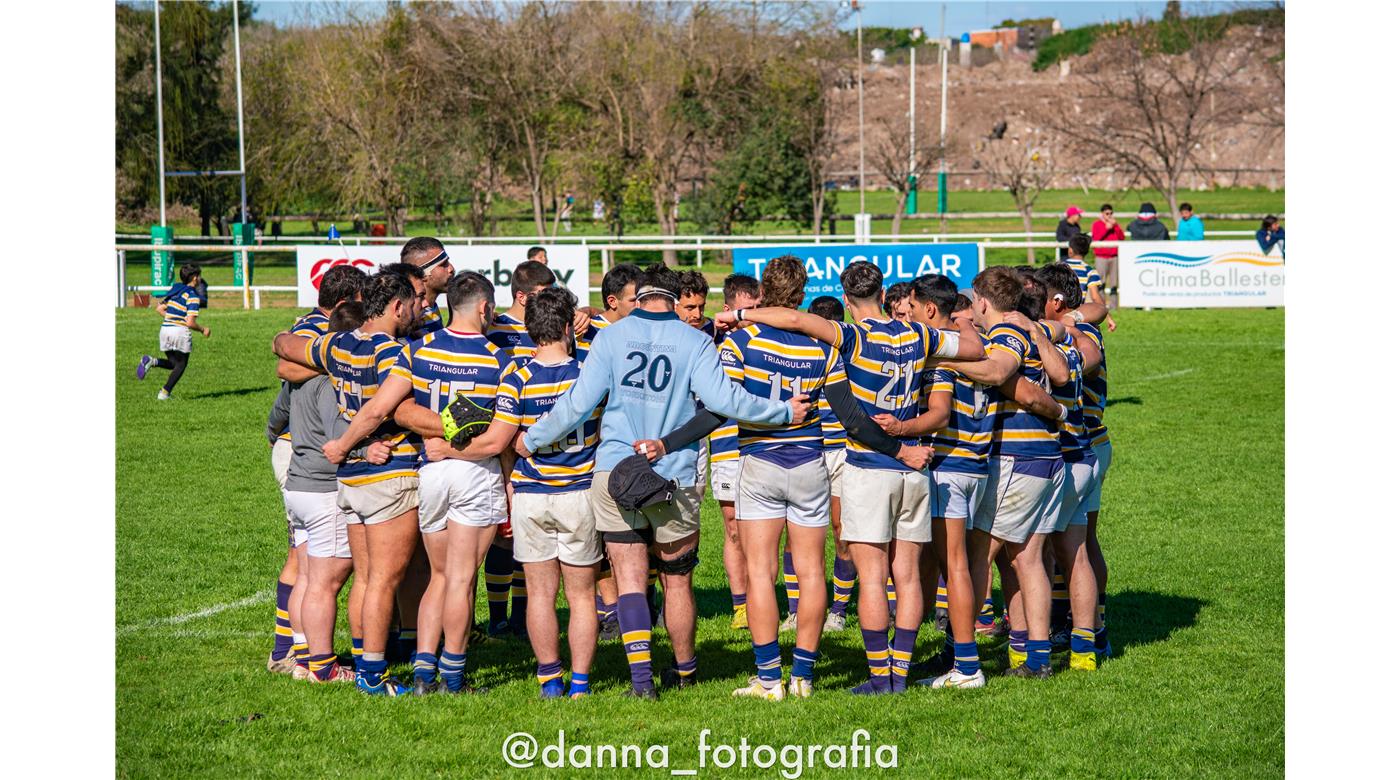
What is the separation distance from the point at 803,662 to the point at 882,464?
3.48 feet

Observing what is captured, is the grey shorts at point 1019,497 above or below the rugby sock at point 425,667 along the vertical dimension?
above

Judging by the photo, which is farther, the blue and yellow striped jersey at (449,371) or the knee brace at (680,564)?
the knee brace at (680,564)

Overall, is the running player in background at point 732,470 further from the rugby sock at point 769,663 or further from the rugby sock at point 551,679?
the rugby sock at point 551,679

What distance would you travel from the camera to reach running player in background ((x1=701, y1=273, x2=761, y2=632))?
780 centimetres

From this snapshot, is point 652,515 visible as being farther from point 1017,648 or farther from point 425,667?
point 1017,648

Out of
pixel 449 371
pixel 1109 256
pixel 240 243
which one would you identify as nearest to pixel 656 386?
pixel 449 371

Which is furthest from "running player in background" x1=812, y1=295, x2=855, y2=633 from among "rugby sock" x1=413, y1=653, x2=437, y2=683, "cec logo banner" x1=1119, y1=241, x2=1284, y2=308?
"cec logo banner" x1=1119, y1=241, x2=1284, y2=308

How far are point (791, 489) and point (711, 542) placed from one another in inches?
171

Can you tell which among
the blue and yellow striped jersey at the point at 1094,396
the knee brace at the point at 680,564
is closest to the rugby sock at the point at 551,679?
the knee brace at the point at 680,564

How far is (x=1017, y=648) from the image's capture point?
7.36 meters

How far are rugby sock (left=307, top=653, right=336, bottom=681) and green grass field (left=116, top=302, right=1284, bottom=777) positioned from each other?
0.10 metres

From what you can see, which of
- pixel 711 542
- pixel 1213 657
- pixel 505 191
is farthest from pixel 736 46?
pixel 1213 657

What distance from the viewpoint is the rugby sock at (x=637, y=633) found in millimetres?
6695

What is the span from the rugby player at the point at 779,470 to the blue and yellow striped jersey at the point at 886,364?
0.09 m
